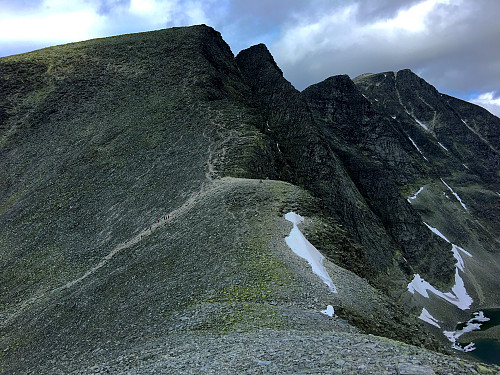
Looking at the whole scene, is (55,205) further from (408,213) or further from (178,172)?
(408,213)

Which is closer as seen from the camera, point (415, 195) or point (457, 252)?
point (457, 252)

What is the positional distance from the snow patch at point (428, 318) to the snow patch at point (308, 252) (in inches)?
2691

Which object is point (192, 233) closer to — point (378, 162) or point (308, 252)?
point (308, 252)

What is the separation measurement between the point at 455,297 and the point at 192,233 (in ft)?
309

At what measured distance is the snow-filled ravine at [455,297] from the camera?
7887cm

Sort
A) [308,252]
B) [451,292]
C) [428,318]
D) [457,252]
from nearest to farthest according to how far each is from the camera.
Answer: [308,252] < [428,318] < [451,292] < [457,252]

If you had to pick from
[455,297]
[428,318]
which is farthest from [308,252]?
[455,297]

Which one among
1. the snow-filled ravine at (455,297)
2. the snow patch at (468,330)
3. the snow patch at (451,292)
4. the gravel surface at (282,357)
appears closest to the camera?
the gravel surface at (282,357)

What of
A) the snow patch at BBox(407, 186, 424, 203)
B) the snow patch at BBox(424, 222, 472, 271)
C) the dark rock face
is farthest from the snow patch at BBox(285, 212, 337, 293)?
the snow patch at BBox(407, 186, 424, 203)

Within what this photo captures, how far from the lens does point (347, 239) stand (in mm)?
30125

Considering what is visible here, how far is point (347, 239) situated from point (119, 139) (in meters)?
34.5

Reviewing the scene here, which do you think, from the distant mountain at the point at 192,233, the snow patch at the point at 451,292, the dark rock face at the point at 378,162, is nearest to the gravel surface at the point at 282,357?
the distant mountain at the point at 192,233

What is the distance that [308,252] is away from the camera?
79.1 feet

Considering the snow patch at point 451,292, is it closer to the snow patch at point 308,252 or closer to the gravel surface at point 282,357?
the snow patch at point 308,252
